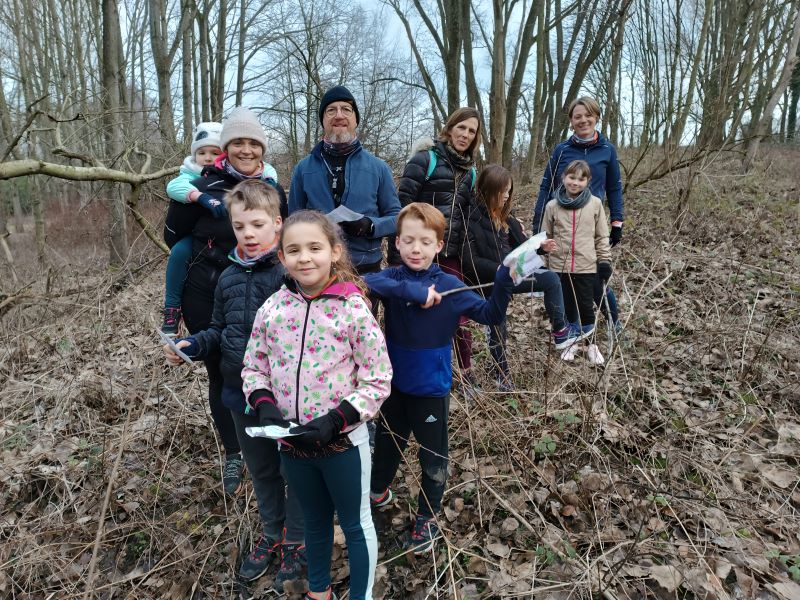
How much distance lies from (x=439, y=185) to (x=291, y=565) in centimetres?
243

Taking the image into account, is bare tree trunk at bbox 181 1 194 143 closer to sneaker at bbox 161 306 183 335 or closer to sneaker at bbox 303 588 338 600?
sneaker at bbox 161 306 183 335

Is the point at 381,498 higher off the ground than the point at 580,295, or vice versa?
the point at 580,295

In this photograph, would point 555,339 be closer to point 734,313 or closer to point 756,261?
point 734,313

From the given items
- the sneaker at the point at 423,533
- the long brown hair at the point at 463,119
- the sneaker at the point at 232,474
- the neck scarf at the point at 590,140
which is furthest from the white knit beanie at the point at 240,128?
the neck scarf at the point at 590,140

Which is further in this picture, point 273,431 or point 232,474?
point 232,474

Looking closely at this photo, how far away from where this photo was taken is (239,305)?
219cm

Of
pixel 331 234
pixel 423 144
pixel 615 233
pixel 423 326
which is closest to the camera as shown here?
pixel 331 234

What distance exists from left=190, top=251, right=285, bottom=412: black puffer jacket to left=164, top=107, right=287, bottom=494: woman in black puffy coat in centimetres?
25

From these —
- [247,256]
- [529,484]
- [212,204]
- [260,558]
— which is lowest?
[260,558]

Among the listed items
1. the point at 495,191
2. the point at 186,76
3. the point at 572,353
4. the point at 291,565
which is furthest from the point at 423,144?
the point at 186,76

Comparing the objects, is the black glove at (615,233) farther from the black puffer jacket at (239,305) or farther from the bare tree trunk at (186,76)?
the bare tree trunk at (186,76)

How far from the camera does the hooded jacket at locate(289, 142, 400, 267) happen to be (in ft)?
9.44

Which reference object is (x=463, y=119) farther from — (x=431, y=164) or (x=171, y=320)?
(x=171, y=320)

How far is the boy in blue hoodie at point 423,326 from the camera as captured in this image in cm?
211
